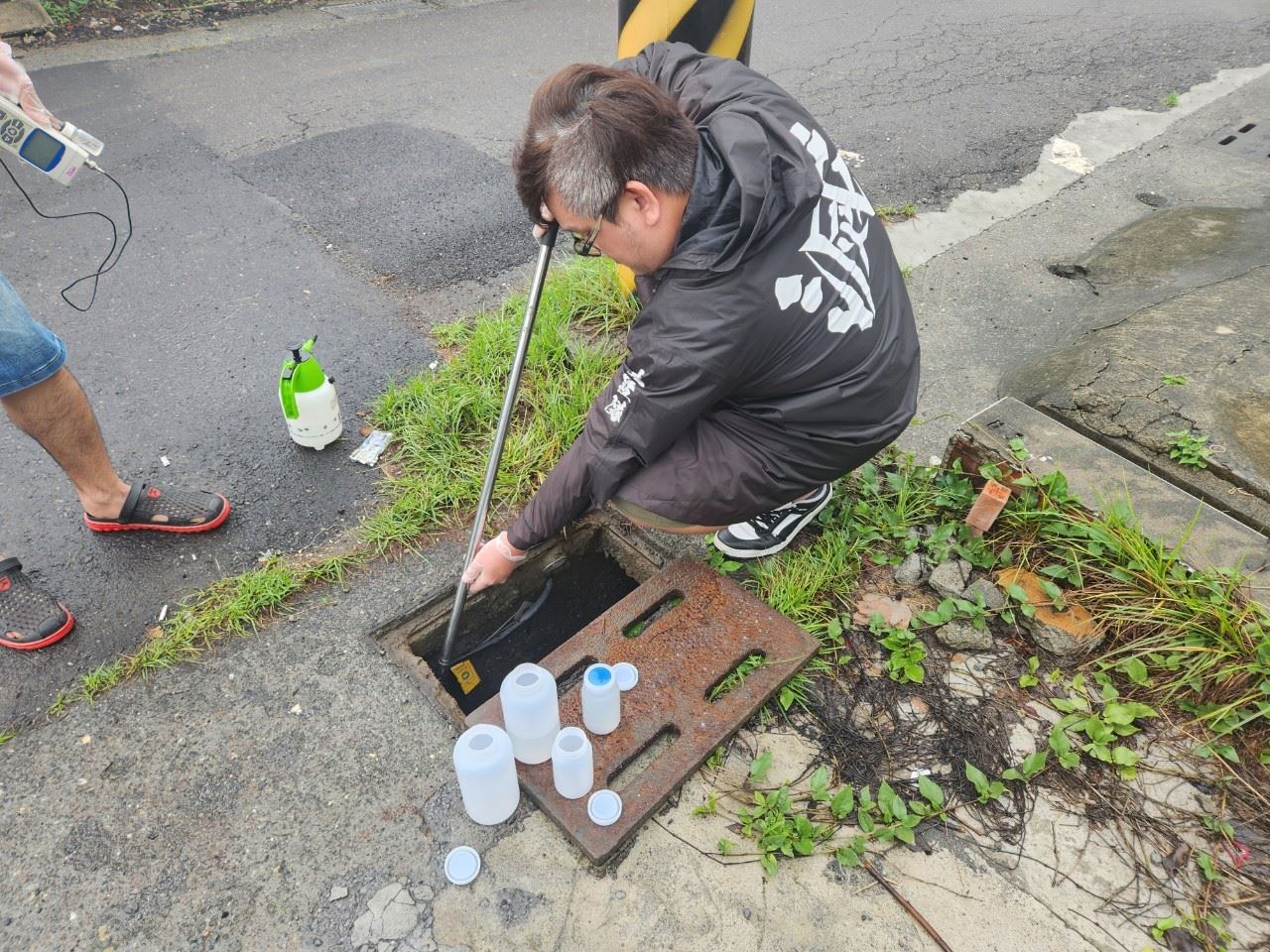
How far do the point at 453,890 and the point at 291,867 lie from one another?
1.24 feet

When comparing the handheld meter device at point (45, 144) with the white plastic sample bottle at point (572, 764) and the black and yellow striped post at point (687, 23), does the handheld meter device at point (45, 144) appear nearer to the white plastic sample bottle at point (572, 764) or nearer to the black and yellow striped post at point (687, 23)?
the black and yellow striped post at point (687, 23)

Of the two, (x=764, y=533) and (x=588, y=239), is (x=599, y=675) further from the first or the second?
(x=588, y=239)

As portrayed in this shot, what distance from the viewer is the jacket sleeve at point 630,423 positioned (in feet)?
6.06

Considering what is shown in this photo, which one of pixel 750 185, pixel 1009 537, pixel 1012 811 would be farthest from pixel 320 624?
pixel 1009 537

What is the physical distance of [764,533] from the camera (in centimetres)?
244

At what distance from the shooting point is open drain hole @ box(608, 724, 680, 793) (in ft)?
6.31

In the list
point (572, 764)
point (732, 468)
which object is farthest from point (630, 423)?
point (572, 764)

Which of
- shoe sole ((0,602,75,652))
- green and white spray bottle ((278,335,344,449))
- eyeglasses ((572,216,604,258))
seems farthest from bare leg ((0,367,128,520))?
eyeglasses ((572,216,604,258))

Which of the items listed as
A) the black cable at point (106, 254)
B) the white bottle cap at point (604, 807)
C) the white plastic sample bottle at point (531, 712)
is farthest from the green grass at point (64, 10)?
the white bottle cap at point (604, 807)

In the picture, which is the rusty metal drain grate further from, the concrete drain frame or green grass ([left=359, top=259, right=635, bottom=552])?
the concrete drain frame

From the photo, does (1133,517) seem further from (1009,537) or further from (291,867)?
(291,867)

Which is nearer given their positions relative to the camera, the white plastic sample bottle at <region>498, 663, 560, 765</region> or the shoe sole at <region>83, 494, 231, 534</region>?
the white plastic sample bottle at <region>498, 663, 560, 765</region>

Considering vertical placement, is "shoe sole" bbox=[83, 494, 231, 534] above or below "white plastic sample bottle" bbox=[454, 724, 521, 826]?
below

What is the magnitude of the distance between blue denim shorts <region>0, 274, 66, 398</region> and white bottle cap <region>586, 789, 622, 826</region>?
185 cm
